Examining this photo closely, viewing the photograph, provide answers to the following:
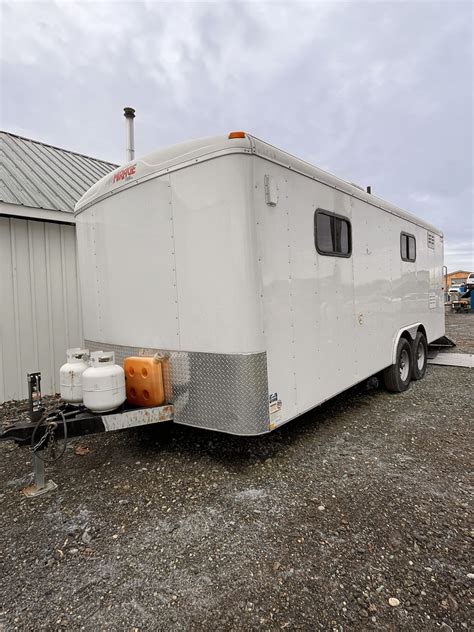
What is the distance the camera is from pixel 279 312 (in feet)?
11.1

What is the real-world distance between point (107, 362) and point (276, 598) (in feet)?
6.84

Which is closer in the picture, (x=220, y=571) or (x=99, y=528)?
(x=220, y=571)

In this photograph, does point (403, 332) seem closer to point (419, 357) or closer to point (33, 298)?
point (419, 357)

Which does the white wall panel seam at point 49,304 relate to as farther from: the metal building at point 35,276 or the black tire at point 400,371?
the black tire at point 400,371

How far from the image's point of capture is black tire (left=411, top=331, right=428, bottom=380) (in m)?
6.61

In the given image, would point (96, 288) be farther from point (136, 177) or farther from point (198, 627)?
point (198, 627)

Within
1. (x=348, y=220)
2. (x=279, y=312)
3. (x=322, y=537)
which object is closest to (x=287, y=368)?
(x=279, y=312)

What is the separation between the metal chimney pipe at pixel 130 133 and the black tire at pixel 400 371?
5047 millimetres

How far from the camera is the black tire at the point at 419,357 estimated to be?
6.61 m

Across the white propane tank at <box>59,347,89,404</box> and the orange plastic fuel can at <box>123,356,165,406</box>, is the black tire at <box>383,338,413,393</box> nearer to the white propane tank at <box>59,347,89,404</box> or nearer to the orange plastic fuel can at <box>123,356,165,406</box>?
the orange plastic fuel can at <box>123,356,165,406</box>

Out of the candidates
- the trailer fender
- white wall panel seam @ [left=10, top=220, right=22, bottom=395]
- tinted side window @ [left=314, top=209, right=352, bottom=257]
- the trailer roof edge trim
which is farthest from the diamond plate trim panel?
white wall panel seam @ [left=10, top=220, right=22, bottom=395]

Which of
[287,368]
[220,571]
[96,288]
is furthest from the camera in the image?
[96,288]

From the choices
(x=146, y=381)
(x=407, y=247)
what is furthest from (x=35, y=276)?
(x=407, y=247)

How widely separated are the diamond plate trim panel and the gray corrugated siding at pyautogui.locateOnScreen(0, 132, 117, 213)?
4094 millimetres
